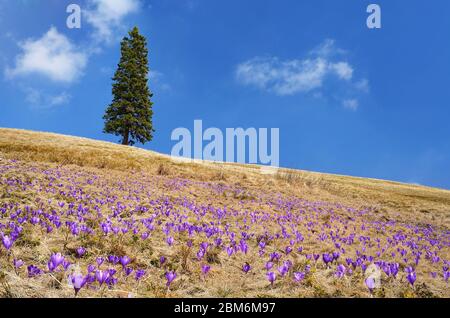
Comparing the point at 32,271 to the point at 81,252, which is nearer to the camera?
the point at 32,271

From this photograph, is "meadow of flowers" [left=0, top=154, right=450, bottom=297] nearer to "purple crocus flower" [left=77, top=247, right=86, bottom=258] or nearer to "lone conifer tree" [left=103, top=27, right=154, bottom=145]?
"purple crocus flower" [left=77, top=247, right=86, bottom=258]

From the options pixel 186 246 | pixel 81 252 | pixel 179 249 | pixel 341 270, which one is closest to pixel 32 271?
pixel 81 252

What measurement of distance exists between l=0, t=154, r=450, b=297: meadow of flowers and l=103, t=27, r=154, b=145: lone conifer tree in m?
33.9

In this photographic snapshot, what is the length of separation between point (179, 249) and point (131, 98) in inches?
1651

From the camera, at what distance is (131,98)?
44844 mm

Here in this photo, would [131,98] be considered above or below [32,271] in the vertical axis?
above

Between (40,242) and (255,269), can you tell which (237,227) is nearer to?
(255,269)

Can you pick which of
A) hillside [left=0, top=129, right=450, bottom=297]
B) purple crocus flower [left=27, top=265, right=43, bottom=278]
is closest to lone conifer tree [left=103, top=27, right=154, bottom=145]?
hillside [left=0, top=129, right=450, bottom=297]

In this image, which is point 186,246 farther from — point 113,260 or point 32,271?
point 32,271

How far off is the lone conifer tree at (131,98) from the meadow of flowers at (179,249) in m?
33.9

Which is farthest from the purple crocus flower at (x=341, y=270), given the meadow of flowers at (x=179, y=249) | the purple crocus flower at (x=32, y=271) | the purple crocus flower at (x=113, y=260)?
the purple crocus flower at (x=32, y=271)

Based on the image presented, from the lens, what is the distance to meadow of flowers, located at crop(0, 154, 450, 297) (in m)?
3.96
